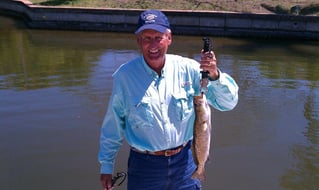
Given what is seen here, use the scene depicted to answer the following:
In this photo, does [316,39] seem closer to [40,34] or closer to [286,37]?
[286,37]

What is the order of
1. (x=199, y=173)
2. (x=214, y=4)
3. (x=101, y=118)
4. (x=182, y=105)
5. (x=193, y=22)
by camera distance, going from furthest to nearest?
(x=214, y=4) → (x=193, y=22) → (x=101, y=118) → (x=199, y=173) → (x=182, y=105)

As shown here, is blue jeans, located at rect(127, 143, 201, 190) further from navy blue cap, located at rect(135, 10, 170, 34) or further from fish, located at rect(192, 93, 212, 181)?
navy blue cap, located at rect(135, 10, 170, 34)

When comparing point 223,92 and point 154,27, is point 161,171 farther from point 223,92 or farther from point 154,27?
point 154,27

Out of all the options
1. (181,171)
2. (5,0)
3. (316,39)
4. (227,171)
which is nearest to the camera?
(181,171)

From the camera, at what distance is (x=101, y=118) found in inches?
295

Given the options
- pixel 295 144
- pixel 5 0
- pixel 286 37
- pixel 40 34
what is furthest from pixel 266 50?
pixel 5 0

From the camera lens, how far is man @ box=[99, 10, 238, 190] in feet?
9.05

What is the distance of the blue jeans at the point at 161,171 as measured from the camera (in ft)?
9.43

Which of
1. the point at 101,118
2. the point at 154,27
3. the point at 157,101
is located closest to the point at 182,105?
the point at 157,101

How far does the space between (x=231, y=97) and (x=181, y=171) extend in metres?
0.65

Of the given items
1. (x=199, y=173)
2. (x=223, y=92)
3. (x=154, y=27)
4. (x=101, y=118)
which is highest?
(x=154, y=27)

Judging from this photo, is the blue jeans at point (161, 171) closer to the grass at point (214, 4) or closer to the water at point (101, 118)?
the water at point (101, 118)

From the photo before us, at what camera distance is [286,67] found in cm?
1162

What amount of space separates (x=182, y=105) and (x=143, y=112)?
279 mm
